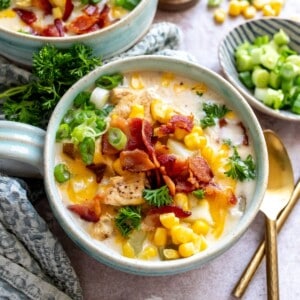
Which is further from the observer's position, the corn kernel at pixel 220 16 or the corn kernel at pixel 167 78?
the corn kernel at pixel 220 16

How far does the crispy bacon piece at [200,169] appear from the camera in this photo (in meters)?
1.66

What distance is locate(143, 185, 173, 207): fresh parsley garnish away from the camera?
163cm

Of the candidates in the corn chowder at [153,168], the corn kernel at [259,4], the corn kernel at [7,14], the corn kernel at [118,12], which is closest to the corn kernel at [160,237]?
the corn chowder at [153,168]

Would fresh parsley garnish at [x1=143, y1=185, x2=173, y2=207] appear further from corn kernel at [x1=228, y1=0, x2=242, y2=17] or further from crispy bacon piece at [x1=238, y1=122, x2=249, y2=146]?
corn kernel at [x1=228, y1=0, x2=242, y2=17]

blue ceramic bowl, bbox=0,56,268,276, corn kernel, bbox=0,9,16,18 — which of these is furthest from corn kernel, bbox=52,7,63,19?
blue ceramic bowl, bbox=0,56,268,276

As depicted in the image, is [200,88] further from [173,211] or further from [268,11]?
[268,11]

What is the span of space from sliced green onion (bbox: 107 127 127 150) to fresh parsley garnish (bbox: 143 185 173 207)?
144mm

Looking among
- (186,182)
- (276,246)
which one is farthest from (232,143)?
(276,246)

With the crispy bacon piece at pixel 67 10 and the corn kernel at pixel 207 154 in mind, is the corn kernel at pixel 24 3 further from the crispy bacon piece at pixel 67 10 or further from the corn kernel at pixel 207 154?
the corn kernel at pixel 207 154

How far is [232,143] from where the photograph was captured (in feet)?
5.81

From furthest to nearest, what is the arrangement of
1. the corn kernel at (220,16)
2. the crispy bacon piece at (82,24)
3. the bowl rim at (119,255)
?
the corn kernel at (220,16), the crispy bacon piece at (82,24), the bowl rim at (119,255)

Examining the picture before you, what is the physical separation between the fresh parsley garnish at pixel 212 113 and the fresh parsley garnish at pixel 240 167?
0.10 meters

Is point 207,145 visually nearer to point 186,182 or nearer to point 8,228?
point 186,182

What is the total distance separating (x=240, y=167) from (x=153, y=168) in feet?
0.78
